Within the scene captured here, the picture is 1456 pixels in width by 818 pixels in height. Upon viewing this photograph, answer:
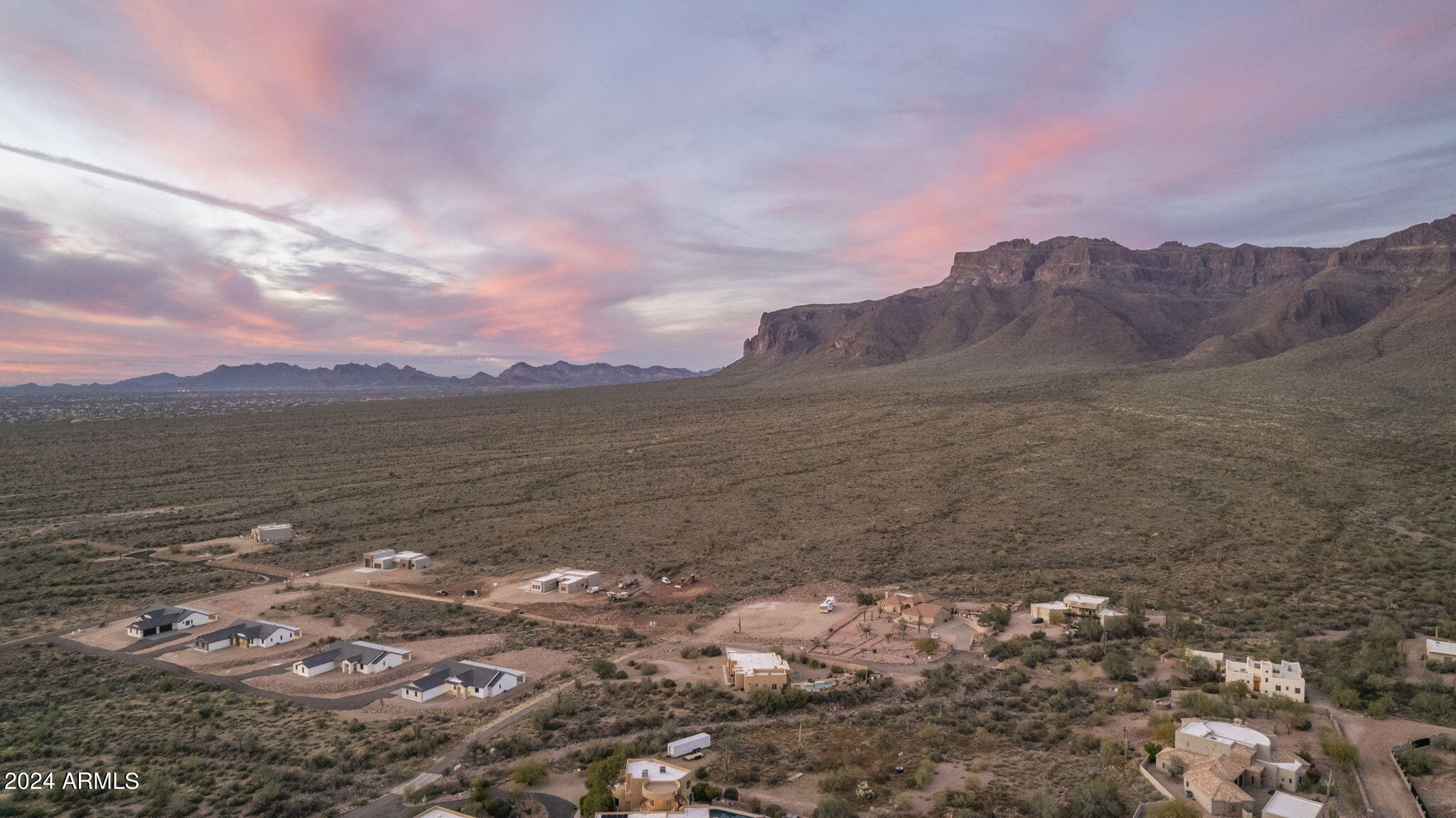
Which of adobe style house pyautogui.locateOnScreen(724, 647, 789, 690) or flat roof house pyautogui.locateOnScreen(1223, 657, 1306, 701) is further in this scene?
adobe style house pyautogui.locateOnScreen(724, 647, 789, 690)

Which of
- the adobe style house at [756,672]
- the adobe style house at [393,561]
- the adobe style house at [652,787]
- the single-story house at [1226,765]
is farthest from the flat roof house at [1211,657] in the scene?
the adobe style house at [393,561]

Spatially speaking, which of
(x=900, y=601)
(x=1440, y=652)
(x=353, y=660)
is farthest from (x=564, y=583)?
(x=1440, y=652)

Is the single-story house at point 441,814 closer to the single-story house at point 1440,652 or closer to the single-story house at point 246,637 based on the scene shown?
the single-story house at point 246,637

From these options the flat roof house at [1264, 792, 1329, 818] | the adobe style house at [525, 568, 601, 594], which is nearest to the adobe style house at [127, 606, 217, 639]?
A: the adobe style house at [525, 568, 601, 594]

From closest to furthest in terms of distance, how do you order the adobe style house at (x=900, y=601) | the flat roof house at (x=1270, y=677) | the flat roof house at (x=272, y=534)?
1. the flat roof house at (x=1270, y=677)
2. the adobe style house at (x=900, y=601)
3. the flat roof house at (x=272, y=534)

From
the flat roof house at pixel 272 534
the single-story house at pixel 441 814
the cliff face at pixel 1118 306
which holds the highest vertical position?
the cliff face at pixel 1118 306

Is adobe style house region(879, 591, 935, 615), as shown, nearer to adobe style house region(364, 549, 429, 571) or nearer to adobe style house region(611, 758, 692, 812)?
adobe style house region(611, 758, 692, 812)

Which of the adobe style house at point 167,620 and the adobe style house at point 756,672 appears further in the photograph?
the adobe style house at point 167,620

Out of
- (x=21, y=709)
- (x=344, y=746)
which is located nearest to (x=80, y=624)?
(x=21, y=709)
